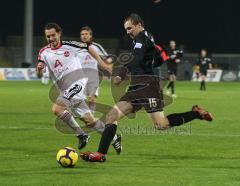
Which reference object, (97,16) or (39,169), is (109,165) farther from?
(97,16)

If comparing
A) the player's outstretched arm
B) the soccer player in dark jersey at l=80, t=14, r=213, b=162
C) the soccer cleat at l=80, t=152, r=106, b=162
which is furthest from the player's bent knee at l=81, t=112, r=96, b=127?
the soccer cleat at l=80, t=152, r=106, b=162

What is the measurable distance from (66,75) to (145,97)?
90.3 inches

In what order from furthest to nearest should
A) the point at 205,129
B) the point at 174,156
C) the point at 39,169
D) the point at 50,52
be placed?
the point at 205,129 → the point at 50,52 → the point at 174,156 → the point at 39,169

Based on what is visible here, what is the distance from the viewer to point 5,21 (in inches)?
2409

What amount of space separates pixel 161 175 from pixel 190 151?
2738 mm

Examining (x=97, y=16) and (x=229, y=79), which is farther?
(x=97, y=16)

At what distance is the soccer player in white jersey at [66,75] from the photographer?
11.5 m

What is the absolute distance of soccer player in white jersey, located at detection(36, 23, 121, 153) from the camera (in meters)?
11.5

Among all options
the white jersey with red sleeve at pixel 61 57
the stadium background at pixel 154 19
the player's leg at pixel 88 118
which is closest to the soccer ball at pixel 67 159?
the player's leg at pixel 88 118

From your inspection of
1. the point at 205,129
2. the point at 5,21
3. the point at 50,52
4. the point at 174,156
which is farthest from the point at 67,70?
the point at 5,21

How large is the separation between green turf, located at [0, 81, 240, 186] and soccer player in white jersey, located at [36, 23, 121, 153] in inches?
21.3

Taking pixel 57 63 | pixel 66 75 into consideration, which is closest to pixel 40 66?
pixel 57 63

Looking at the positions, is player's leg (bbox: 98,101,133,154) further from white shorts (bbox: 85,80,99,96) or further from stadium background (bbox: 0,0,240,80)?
stadium background (bbox: 0,0,240,80)

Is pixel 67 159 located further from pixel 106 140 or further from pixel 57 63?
pixel 57 63
